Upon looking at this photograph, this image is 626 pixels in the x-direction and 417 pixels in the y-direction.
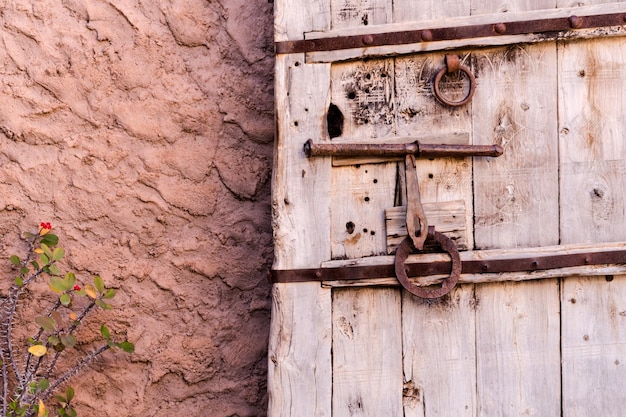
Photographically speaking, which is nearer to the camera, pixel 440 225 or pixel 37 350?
pixel 37 350

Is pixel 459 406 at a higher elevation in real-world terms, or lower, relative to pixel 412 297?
lower

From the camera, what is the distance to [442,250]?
148 cm

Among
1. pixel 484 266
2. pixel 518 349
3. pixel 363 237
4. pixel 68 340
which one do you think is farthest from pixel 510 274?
pixel 68 340

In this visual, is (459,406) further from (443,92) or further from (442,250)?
(443,92)

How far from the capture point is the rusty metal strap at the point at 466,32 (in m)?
1.45

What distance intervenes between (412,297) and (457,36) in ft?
1.75

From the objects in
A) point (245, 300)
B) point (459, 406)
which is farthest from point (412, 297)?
point (245, 300)

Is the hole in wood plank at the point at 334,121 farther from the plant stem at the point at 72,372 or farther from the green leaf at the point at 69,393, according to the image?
the green leaf at the point at 69,393

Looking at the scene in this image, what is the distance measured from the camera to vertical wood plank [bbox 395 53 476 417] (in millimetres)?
1492

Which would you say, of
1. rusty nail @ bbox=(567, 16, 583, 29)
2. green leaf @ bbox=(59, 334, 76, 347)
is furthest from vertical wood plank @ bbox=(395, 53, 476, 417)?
green leaf @ bbox=(59, 334, 76, 347)

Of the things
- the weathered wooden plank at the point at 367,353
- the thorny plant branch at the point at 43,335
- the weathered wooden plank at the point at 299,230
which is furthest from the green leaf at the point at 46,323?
the weathered wooden plank at the point at 367,353

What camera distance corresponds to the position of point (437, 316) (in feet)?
4.91

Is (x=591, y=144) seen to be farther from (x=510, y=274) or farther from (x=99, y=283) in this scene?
(x=99, y=283)

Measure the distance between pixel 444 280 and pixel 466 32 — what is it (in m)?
0.50
